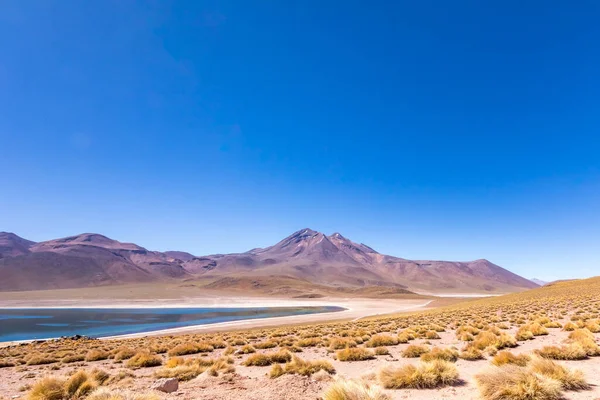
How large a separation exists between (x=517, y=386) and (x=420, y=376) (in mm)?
2146

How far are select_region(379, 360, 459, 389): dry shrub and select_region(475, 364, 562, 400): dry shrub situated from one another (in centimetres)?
124

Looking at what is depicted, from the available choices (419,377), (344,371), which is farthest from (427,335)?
(419,377)

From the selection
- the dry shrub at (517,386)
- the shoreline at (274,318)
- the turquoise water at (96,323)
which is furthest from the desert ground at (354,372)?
the turquoise water at (96,323)

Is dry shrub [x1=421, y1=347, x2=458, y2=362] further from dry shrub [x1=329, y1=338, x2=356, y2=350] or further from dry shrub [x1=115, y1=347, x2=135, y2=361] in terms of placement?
dry shrub [x1=115, y1=347, x2=135, y2=361]

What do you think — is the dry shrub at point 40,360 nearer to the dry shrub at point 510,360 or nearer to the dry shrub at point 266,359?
the dry shrub at point 266,359

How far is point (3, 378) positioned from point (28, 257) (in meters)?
233

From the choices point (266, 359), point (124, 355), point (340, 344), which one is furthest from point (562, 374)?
point (124, 355)

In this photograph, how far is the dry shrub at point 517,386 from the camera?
592 cm

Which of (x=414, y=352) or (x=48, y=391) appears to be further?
(x=414, y=352)

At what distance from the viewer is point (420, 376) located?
7.66m

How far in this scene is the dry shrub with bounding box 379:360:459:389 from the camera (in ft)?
24.9

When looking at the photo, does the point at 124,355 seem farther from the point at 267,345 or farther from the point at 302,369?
the point at 302,369

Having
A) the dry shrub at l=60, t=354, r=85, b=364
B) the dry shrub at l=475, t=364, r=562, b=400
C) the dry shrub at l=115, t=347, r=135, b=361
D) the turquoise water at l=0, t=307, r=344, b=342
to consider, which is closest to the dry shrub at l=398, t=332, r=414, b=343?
the dry shrub at l=475, t=364, r=562, b=400

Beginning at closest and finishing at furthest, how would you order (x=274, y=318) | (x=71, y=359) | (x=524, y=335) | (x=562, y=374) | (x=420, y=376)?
(x=562, y=374), (x=420, y=376), (x=524, y=335), (x=71, y=359), (x=274, y=318)
